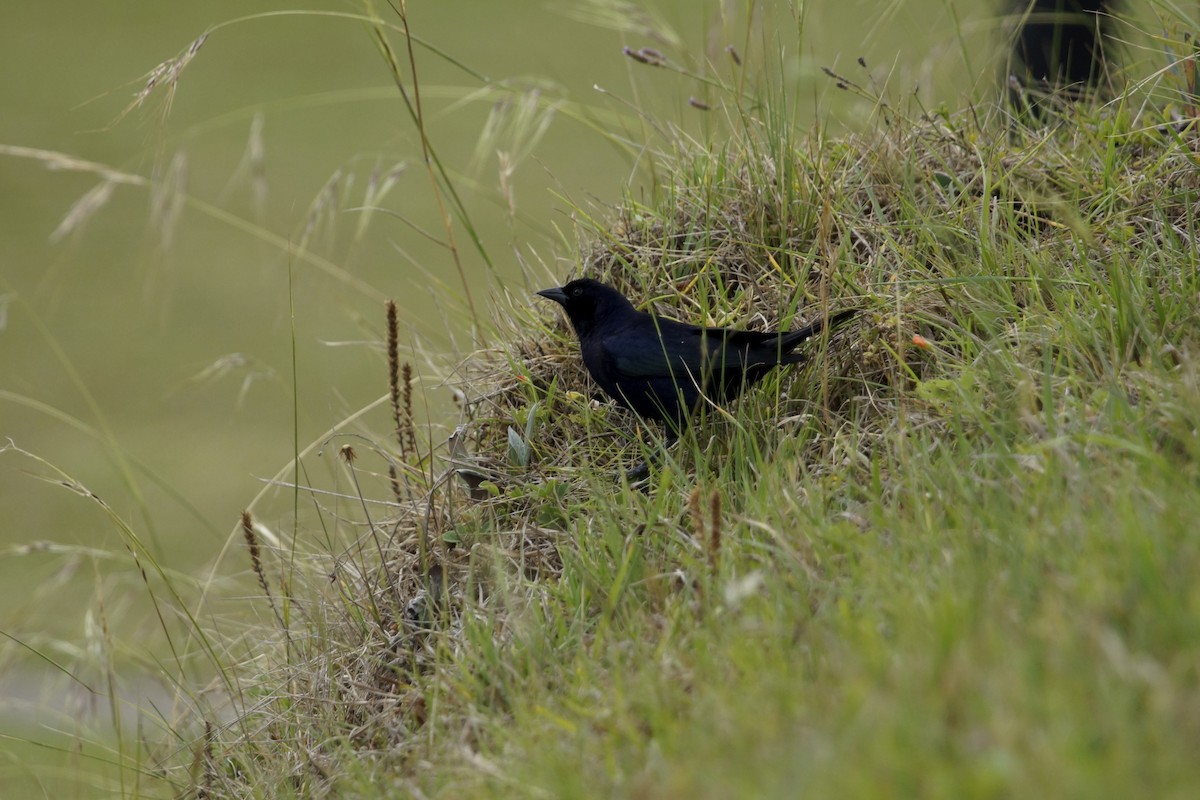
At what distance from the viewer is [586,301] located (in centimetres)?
349

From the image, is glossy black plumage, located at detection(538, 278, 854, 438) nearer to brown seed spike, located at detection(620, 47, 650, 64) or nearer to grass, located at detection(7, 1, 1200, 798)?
grass, located at detection(7, 1, 1200, 798)

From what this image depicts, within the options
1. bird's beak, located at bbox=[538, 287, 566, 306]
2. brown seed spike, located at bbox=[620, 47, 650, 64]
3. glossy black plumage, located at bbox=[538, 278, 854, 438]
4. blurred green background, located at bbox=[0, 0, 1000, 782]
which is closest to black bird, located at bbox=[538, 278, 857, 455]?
glossy black plumage, located at bbox=[538, 278, 854, 438]

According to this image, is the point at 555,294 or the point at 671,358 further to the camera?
the point at 555,294

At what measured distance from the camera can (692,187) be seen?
12.1 ft

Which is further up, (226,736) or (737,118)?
(737,118)

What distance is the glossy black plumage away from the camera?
10.0ft

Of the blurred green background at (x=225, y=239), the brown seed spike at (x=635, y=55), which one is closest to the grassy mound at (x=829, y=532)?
the brown seed spike at (x=635, y=55)

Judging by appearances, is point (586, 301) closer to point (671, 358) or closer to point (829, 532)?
point (671, 358)

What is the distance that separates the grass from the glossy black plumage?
89 mm

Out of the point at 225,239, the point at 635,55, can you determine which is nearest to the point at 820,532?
the point at 635,55

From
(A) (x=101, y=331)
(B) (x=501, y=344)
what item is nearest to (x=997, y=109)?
(B) (x=501, y=344)

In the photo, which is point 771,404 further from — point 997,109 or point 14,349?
point 14,349

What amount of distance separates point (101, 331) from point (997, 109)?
10179 mm

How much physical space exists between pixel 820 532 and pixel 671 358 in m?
1.06
